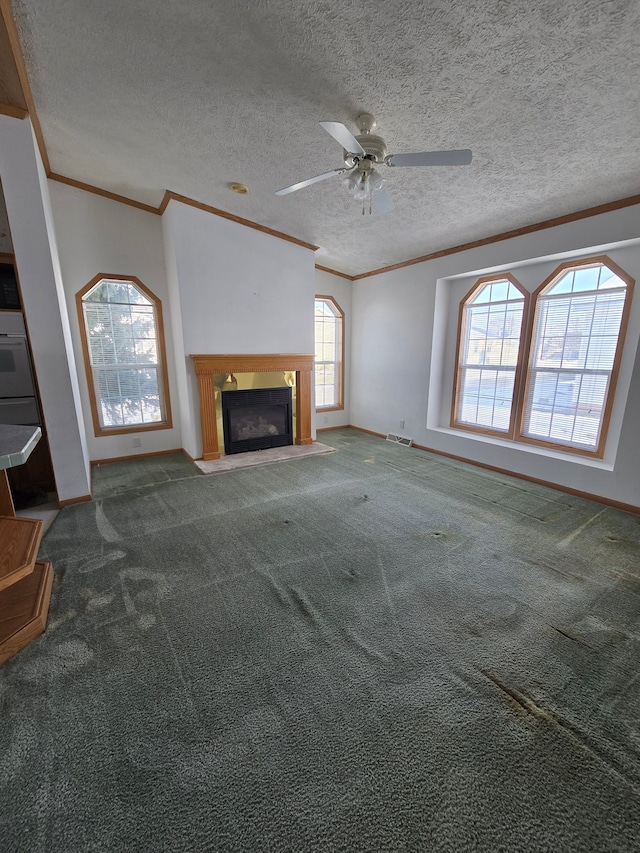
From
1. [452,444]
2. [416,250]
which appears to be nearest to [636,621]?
[452,444]

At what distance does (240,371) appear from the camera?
4637 mm

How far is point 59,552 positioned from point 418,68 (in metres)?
3.91

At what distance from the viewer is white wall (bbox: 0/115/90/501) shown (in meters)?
2.68

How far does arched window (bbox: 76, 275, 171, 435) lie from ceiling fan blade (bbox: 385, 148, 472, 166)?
362cm

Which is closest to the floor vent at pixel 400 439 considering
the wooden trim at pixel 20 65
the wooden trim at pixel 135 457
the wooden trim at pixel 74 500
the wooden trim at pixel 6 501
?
the wooden trim at pixel 135 457

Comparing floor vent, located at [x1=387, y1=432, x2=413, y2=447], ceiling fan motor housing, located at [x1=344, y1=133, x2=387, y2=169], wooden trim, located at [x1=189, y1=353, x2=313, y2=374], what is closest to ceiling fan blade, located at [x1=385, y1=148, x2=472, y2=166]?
ceiling fan motor housing, located at [x1=344, y1=133, x2=387, y2=169]

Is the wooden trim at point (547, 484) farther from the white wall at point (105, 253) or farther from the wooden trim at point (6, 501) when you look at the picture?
the wooden trim at point (6, 501)

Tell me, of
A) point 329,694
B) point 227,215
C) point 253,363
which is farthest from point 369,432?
point 329,694

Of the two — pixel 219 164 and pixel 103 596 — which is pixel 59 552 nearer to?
pixel 103 596

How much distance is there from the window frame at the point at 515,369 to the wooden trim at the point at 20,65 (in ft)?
14.9

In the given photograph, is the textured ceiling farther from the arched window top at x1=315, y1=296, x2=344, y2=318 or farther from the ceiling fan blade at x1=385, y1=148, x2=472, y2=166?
the arched window top at x1=315, y1=296, x2=344, y2=318

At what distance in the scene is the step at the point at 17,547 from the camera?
1751mm

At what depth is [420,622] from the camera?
1.87m

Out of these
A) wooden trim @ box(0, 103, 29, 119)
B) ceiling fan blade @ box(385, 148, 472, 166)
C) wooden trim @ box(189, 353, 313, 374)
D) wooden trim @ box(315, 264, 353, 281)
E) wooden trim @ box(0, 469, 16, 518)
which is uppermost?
wooden trim @ box(0, 103, 29, 119)
